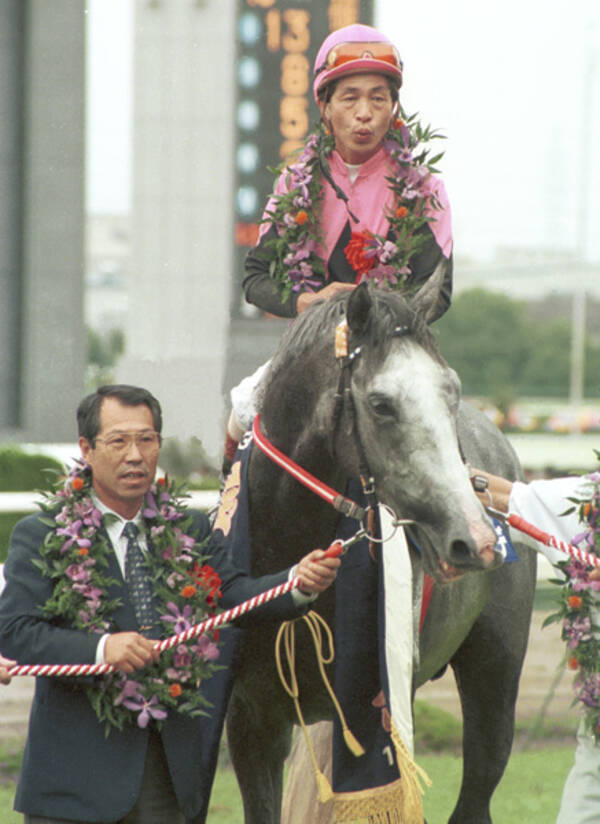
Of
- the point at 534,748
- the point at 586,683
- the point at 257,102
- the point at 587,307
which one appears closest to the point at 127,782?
the point at 586,683

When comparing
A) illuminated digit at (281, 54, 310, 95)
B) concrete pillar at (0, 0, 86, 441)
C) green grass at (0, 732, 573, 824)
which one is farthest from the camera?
concrete pillar at (0, 0, 86, 441)

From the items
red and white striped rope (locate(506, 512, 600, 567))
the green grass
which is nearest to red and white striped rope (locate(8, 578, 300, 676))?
red and white striped rope (locate(506, 512, 600, 567))

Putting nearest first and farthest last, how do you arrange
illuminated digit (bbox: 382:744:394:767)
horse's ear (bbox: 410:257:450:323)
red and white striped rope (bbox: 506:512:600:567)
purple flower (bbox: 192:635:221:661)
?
1. purple flower (bbox: 192:635:221:661)
2. horse's ear (bbox: 410:257:450:323)
3. red and white striped rope (bbox: 506:512:600:567)
4. illuminated digit (bbox: 382:744:394:767)

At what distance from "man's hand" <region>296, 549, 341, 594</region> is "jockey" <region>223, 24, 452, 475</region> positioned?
0.83m

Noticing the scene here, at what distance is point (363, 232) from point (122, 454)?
114cm

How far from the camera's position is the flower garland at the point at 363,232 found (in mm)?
3643

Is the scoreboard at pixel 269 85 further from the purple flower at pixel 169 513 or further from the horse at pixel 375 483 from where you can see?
the purple flower at pixel 169 513

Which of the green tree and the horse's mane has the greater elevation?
the horse's mane

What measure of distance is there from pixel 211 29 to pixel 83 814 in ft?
39.8

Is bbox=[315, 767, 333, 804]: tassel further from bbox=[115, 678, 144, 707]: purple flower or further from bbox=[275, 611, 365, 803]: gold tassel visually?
bbox=[115, 678, 144, 707]: purple flower

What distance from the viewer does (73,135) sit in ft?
49.3

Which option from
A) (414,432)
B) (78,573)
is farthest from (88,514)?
(414,432)

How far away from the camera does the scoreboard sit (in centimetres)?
1367

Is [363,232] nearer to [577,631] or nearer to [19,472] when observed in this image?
[577,631]
